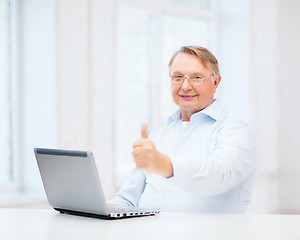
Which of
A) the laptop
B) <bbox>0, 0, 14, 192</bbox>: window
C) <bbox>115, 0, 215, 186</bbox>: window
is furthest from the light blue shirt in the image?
<bbox>115, 0, 215, 186</bbox>: window

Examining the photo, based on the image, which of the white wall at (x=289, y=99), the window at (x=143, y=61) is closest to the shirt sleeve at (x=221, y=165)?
the window at (x=143, y=61)

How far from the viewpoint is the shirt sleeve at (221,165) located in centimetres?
162

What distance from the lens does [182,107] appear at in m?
2.21

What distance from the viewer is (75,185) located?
1.54m

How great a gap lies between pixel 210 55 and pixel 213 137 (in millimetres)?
374

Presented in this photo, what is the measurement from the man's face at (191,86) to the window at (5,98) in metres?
1.81

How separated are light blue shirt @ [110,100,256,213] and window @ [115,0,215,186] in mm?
1902

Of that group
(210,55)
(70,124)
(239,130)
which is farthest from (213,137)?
(70,124)

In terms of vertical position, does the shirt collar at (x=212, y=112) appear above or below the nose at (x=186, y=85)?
below

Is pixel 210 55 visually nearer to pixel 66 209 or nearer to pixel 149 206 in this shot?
pixel 149 206

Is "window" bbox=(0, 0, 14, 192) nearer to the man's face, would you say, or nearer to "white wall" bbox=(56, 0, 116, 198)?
"white wall" bbox=(56, 0, 116, 198)

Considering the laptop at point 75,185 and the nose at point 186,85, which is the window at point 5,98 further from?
the laptop at point 75,185

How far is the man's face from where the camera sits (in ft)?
6.89

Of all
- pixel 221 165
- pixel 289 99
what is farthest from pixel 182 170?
pixel 289 99
